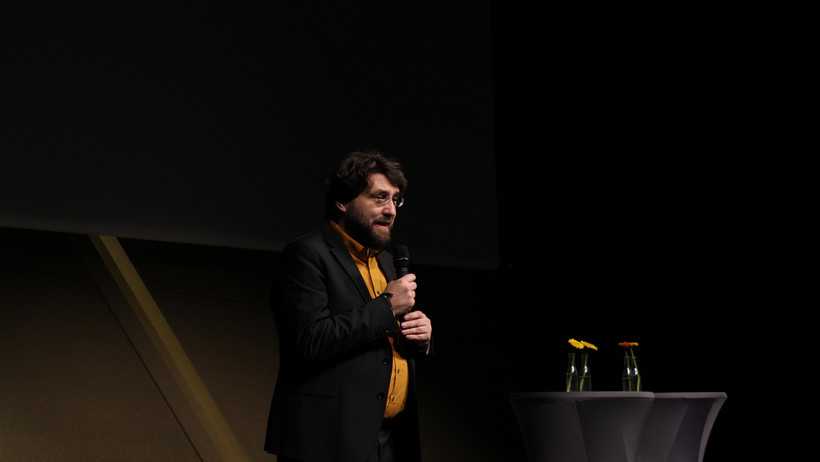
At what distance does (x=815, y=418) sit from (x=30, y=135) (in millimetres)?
2784

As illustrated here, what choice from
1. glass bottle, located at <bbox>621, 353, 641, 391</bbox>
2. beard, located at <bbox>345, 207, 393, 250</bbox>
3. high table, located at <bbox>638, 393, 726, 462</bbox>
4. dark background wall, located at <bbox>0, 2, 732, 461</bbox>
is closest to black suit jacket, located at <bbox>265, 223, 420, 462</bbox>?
beard, located at <bbox>345, 207, 393, 250</bbox>

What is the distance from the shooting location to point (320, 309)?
160 centimetres

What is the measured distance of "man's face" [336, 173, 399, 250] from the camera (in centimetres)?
173

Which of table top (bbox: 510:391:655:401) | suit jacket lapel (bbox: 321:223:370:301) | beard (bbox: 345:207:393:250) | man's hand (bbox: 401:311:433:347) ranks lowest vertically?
table top (bbox: 510:391:655:401)

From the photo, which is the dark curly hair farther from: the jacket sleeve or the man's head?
the jacket sleeve

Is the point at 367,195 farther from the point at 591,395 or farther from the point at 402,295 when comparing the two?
the point at 591,395

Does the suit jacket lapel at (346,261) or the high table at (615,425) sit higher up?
the suit jacket lapel at (346,261)

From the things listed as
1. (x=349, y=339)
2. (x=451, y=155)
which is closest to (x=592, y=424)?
(x=349, y=339)

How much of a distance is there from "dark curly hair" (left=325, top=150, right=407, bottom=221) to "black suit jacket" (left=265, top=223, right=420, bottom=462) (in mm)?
163

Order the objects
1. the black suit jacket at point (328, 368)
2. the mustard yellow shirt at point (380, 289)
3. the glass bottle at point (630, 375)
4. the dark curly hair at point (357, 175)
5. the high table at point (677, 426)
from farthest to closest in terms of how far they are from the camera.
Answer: the glass bottle at point (630, 375)
the high table at point (677, 426)
the dark curly hair at point (357, 175)
the mustard yellow shirt at point (380, 289)
the black suit jacket at point (328, 368)

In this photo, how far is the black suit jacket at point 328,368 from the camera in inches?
60.4

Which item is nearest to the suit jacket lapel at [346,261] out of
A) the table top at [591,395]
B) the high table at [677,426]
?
the table top at [591,395]

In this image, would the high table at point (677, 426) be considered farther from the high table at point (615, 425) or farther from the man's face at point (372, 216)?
the man's face at point (372, 216)

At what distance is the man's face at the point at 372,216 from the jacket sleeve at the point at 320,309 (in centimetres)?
10
